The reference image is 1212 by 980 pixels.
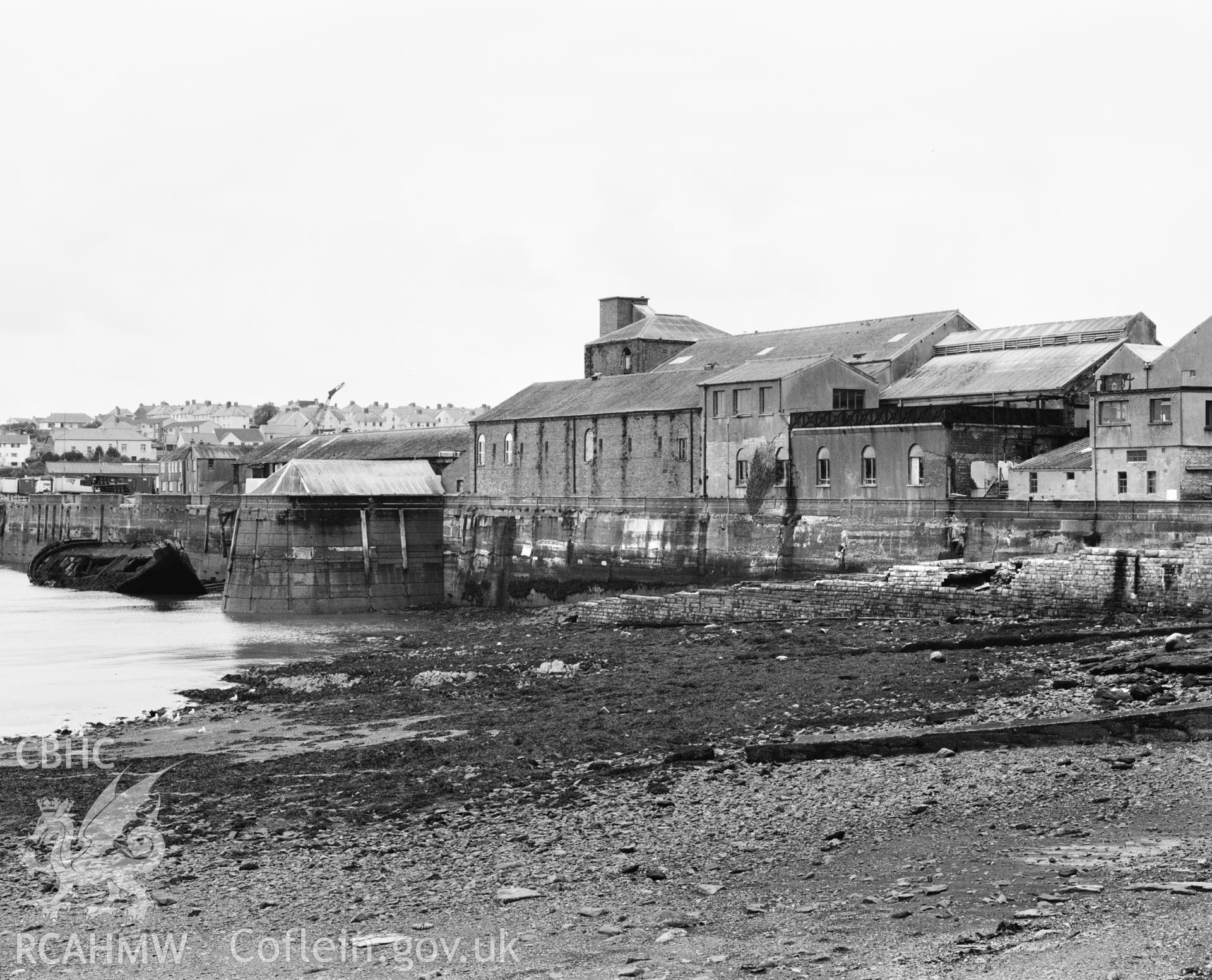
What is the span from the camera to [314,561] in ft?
165

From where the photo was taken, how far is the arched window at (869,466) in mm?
44188

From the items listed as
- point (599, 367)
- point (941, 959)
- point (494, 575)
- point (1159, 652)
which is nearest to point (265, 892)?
point (941, 959)

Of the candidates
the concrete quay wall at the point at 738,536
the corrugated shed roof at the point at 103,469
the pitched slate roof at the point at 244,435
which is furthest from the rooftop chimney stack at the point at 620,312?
the pitched slate roof at the point at 244,435

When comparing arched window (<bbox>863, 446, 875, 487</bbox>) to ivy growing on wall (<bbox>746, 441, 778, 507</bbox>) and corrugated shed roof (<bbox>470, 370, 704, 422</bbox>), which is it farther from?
corrugated shed roof (<bbox>470, 370, 704, 422</bbox>)

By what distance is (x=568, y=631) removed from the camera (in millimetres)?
35281

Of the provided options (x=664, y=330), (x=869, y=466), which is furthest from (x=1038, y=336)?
(x=664, y=330)

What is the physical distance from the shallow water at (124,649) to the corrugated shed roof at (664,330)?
2235 centimetres

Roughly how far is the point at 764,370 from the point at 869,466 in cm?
757

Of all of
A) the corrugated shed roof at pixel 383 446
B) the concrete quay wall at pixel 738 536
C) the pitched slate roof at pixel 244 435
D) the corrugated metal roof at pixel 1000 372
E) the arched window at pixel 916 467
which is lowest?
the concrete quay wall at pixel 738 536

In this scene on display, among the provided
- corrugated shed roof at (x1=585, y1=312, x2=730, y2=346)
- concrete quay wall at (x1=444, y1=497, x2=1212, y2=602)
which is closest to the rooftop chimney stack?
corrugated shed roof at (x1=585, y1=312, x2=730, y2=346)

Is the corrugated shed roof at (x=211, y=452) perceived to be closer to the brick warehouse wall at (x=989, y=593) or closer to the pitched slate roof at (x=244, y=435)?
the brick warehouse wall at (x=989, y=593)

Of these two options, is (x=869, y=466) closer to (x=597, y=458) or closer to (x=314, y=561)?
(x=597, y=458)

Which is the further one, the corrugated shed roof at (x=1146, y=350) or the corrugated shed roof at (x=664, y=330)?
the corrugated shed roof at (x=664, y=330)

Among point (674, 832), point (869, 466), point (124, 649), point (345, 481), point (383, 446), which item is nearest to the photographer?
point (674, 832)
